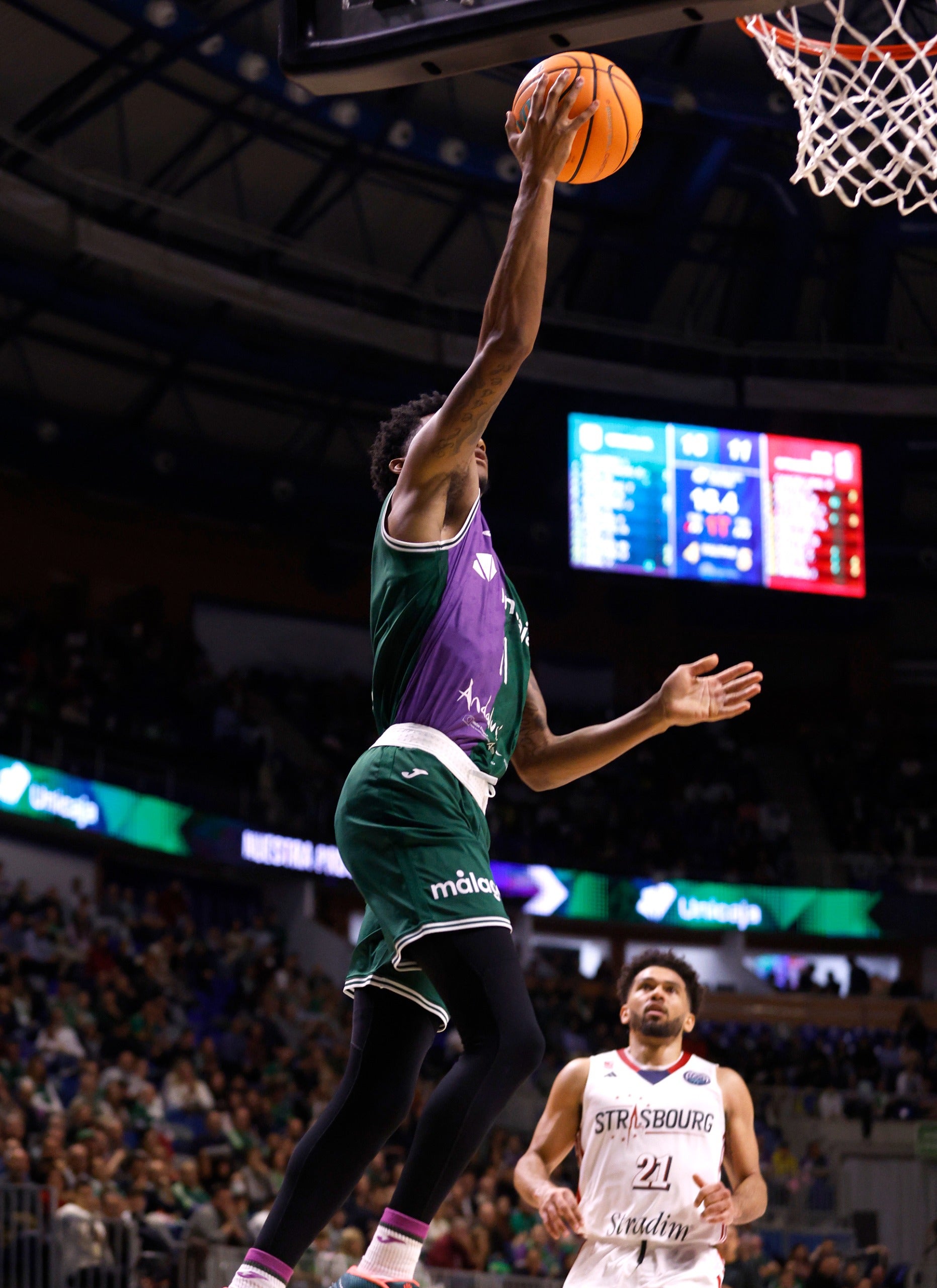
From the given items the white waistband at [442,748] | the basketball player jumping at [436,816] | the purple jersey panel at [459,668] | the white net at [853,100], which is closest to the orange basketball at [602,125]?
the basketball player jumping at [436,816]

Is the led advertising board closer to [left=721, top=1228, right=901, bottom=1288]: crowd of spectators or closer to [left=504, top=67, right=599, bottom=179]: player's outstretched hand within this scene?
[left=721, top=1228, right=901, bottom=1288]: crowd of spectators

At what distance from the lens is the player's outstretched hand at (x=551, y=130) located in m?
3.84

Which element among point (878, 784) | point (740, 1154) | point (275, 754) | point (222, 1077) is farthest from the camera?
point (878, 784)

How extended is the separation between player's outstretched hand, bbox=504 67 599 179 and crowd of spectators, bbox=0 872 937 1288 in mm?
7649

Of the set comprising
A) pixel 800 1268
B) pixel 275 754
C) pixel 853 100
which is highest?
pixel 275 754

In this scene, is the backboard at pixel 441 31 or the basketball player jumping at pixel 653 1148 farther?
the basketball player jumping at pixel 653 1148

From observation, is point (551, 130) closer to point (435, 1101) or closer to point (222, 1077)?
point (435, 1101)

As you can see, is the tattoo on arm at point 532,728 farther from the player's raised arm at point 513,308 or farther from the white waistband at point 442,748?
the player's raised arm at point 513,308

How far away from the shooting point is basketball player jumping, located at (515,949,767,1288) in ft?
19.3

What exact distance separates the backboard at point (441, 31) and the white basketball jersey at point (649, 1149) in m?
3.90

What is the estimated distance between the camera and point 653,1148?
20.0ft

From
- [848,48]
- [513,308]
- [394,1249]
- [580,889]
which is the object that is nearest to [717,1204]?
[394,1249]

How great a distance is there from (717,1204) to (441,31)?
3.93 m

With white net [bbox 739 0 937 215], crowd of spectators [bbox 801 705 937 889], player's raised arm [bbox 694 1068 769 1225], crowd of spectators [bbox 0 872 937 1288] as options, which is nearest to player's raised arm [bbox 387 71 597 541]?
white net [bbox 739 0 937 215]
